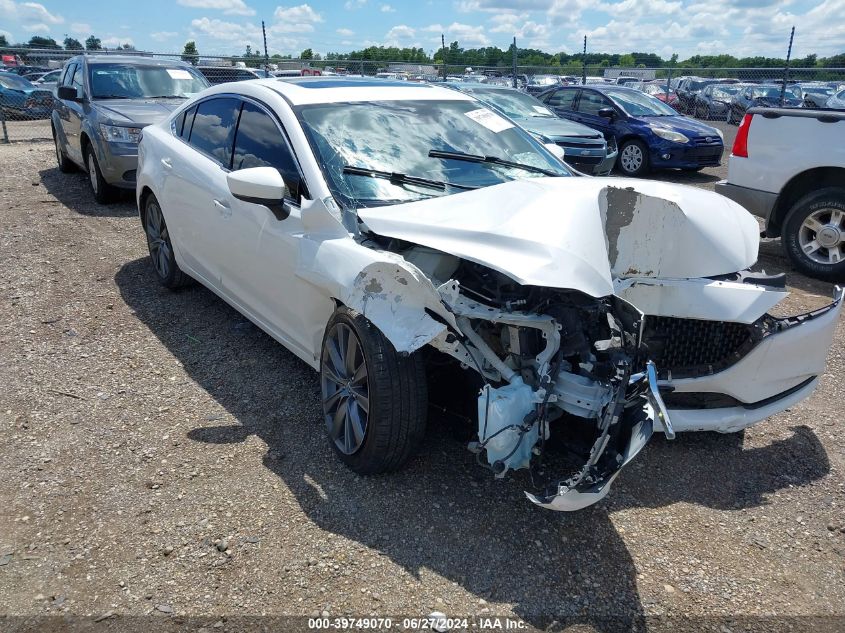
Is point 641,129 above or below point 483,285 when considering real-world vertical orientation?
below

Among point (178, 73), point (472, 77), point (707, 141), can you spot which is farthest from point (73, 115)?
point (472, 77)

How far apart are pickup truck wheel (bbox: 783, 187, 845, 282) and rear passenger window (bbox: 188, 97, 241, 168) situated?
17.2 feet

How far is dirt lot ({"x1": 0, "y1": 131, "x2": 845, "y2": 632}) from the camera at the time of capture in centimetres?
261

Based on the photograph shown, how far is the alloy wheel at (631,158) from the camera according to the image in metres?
12.2

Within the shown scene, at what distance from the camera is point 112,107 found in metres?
8.70

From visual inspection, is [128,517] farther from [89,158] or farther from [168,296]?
[89,158]

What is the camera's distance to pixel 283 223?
3.61 m

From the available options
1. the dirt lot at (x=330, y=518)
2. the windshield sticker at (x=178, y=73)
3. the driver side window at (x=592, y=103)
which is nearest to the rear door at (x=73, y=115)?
the windshield sticker at (x=178, y=73)

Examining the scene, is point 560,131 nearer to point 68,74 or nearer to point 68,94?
point 68,94

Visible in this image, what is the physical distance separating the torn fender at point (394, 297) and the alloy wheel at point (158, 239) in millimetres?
3081

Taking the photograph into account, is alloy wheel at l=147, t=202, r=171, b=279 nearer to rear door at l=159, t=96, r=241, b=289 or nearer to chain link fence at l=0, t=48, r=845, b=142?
rear door at l=159, t=96, r=241, b=289

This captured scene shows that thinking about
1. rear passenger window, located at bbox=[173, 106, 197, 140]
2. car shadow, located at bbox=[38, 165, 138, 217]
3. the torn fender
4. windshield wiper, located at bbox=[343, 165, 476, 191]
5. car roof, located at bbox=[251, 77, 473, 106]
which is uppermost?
car roof, located at bbox=[251, 77, 473, 106]

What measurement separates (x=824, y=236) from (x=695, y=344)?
412cm

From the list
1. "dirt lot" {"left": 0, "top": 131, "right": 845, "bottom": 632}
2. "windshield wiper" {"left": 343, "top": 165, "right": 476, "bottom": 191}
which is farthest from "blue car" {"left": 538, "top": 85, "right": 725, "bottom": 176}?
"windshield wiper" {"left": 343, "top": 165, "right": 476, "bottom": 191}
